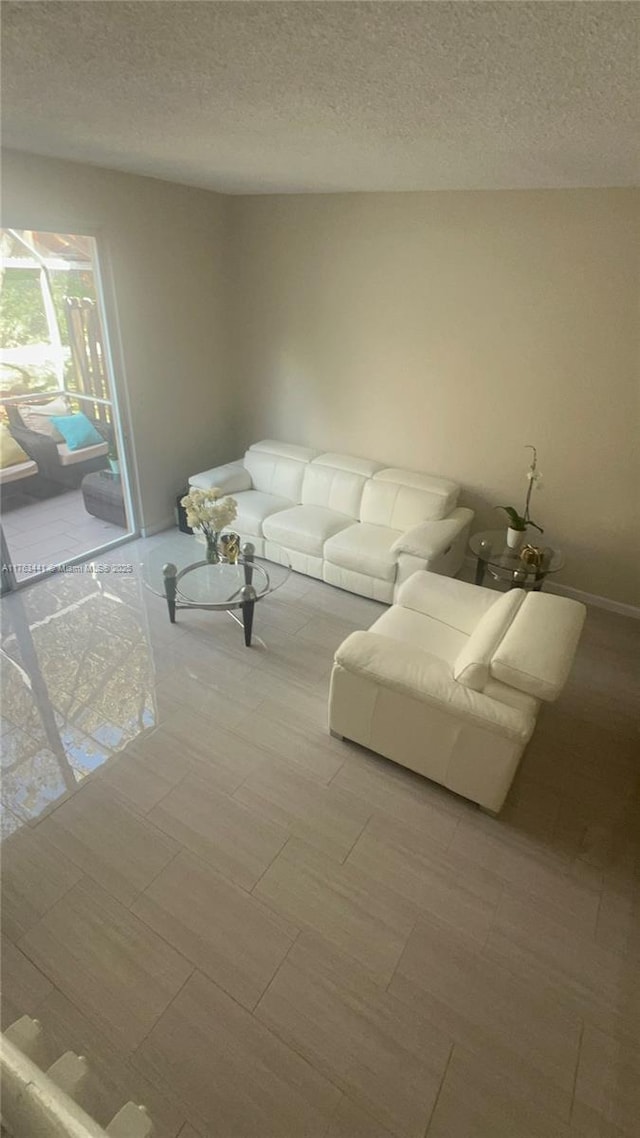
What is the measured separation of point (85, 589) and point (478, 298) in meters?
3.39

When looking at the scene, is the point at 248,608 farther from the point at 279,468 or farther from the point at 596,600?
the point at 596,600

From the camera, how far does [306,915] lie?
1.97 m

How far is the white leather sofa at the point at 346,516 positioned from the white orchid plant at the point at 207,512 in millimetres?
756

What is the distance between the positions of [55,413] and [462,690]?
4759 millimetres

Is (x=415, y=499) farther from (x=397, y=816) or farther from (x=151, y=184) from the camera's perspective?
(x=151, y=184)

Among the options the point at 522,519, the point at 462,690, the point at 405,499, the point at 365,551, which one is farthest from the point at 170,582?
the point at 522,519

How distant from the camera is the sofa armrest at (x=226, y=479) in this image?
4332mm

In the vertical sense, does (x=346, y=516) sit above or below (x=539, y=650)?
below

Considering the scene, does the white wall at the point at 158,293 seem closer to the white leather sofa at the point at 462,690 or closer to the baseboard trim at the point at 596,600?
the white leather sofa at the point at 462,690

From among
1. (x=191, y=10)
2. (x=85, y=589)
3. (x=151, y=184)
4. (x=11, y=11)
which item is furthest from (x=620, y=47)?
(x=85, y=589)

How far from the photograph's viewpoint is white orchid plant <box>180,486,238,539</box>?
323 cm

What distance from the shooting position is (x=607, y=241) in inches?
122

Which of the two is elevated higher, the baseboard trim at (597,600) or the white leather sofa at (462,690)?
the white leather sofa at (462,690)

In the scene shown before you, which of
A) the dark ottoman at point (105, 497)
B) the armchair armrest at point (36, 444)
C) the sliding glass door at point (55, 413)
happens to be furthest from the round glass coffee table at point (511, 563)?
the armchair armrest at point (36, 444)
